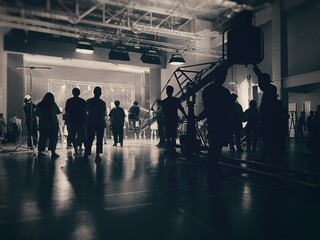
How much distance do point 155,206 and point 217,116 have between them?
1714mm

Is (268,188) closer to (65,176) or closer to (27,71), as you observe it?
(65,176)

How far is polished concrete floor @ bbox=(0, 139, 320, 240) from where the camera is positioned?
196cm

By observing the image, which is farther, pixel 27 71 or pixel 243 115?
pixel 27 71

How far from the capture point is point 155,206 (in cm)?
256

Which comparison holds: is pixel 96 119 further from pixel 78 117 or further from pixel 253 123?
pixel 253 123

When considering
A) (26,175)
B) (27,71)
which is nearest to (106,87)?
(27,71)

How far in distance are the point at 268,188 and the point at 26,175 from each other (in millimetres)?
3869

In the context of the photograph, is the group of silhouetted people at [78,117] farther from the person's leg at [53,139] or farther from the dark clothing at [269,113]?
the dark clothing at [269,113]

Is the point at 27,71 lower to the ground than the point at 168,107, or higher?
higher

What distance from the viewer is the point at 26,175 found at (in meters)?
4.16

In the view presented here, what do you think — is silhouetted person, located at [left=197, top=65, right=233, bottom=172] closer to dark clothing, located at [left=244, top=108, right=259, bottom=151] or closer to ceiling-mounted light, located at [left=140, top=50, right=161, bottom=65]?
dark clothing, located at [left=244, top=108, right=259, bottom=151]

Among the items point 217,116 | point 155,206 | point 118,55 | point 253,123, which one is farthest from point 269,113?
point 118,55

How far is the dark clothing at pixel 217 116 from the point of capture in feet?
11.9

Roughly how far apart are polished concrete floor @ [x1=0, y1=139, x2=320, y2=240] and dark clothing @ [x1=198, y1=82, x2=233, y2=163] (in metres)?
0.48
